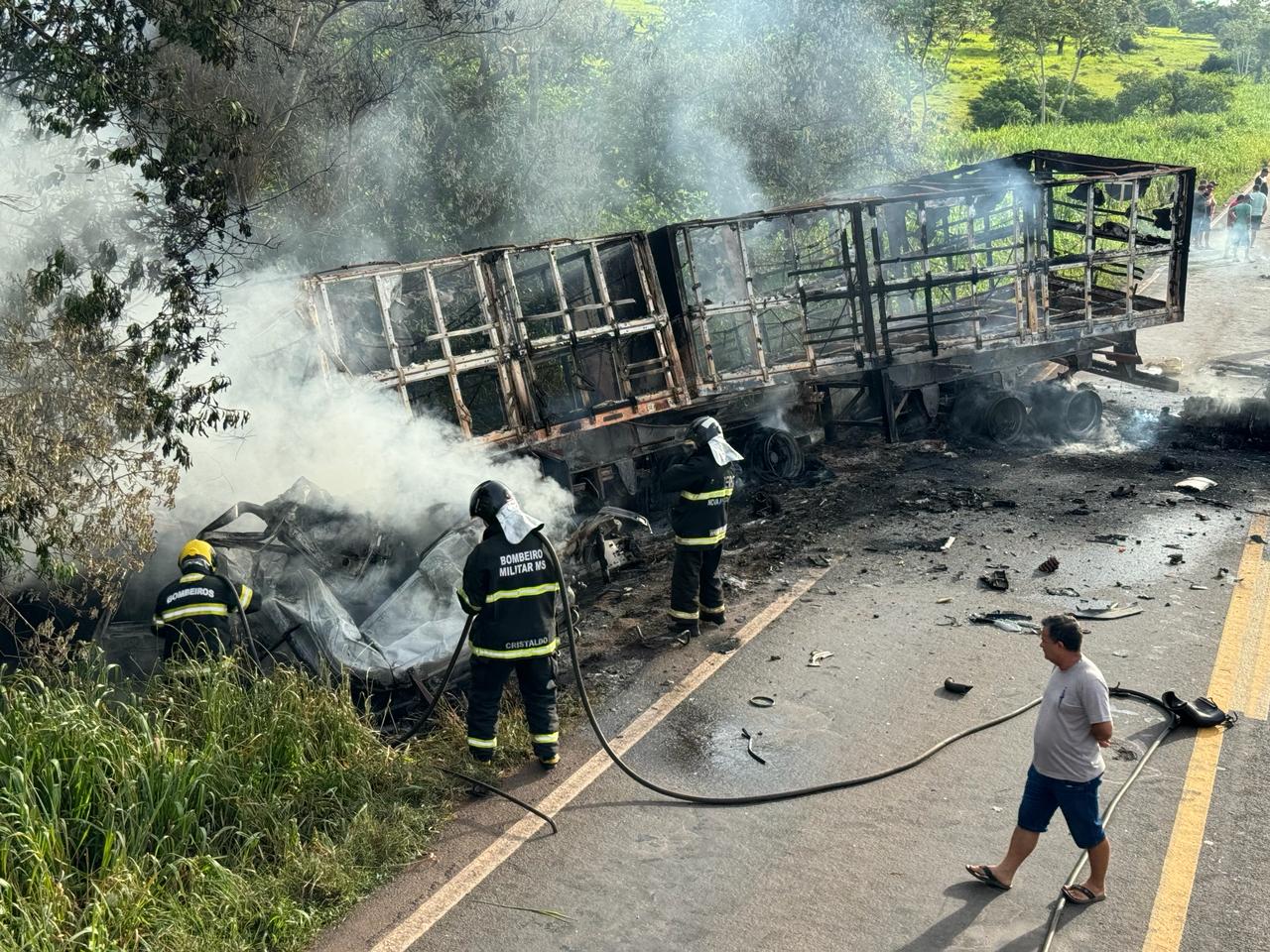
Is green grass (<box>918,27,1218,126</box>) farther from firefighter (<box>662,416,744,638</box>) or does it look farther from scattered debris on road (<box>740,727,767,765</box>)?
scattered debris on road (<box>740,727,767,765</box>)

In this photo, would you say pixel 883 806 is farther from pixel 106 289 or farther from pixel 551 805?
pixel 106 289

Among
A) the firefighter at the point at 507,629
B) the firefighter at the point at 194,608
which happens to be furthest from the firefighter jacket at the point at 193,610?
the firefighter at the point at 507,629

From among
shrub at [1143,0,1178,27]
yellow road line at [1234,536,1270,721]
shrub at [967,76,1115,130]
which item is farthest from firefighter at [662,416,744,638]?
shrub at [1143,0,1178,27]

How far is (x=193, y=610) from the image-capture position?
638 cm

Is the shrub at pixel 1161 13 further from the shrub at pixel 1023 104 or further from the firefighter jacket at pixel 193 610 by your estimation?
the firefighter jacket at pixel 193 610

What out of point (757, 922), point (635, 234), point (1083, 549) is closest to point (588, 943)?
point (757, 922)

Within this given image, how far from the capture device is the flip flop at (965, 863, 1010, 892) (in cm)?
471

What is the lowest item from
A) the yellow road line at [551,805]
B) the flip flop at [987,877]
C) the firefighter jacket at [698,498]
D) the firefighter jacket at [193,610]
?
the flip flop at [987,877]

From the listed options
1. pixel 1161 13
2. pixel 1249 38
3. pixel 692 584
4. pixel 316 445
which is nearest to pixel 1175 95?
pixel 1249 38

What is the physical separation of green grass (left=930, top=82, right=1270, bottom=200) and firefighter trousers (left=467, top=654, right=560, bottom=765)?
77.6 feet

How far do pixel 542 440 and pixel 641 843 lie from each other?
16.6ft

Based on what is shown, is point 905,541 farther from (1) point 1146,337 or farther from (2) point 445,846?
(1) point 1146,337

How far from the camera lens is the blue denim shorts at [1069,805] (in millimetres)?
4508

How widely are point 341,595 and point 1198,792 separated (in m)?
5.26
